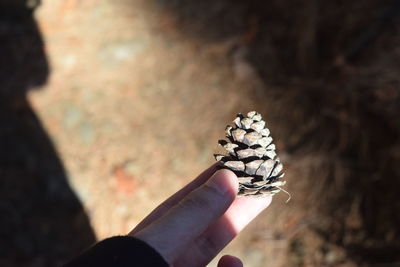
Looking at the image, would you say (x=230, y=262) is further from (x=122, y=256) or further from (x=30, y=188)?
(x=30, y=188)

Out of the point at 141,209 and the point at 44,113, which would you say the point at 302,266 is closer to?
the point at 141,209

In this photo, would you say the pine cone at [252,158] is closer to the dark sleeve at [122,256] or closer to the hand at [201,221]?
the hand at [201,221]

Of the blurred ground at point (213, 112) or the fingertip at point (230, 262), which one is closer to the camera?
the fingertip at point (230, 262)

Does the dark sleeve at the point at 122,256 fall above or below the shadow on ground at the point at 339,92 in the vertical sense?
above

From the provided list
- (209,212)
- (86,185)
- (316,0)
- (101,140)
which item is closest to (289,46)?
(316,0)

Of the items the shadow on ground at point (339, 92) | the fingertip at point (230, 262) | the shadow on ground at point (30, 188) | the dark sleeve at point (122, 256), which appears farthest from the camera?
the shadow on ground at point (30, 188)

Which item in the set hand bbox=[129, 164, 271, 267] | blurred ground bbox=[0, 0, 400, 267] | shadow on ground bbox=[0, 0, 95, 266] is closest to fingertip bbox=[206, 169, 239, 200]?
hand bbox=[129, 164, 271, 267]

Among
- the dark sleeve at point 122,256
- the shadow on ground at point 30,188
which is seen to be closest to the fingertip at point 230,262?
the dark sleeve at point 122,256
